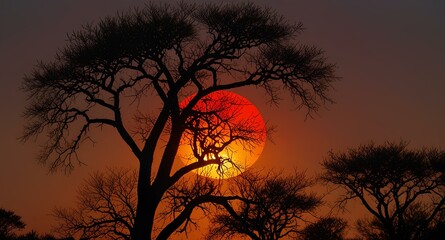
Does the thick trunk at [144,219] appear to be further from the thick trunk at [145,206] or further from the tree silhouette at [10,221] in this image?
the tree silhouette at [10,221]

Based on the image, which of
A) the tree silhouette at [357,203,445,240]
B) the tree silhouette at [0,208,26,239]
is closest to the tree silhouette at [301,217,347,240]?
the tree silhouette at [357,203,445,240]

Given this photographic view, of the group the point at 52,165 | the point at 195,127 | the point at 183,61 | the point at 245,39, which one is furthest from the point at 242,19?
the point at 52,165

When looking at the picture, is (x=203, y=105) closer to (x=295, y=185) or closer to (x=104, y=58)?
(x=104, y=58)

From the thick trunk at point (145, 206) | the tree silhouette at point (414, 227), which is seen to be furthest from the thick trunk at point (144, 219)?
the tree silhouette at point (414, 227)

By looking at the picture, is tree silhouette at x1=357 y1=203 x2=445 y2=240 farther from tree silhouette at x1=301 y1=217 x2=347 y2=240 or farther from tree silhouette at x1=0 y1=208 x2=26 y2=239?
tree silhouette at x1=0 y1=208 x2=26 y2=239

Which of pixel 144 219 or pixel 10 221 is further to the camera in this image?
pixel 10 221

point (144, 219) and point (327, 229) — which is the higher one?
point (327, 229)

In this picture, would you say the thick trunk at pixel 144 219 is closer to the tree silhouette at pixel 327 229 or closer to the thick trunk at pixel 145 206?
the thick trunk at pixel 145 206

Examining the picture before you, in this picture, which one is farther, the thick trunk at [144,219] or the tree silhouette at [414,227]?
the tree silhouette at [414,227]


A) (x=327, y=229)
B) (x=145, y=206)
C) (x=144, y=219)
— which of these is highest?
(x=327, y=229)

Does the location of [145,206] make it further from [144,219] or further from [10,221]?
[10,221]

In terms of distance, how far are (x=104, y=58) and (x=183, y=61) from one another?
2.44 metres

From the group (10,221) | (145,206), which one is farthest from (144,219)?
→ (10,221)

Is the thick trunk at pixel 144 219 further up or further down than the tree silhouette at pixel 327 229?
further down
